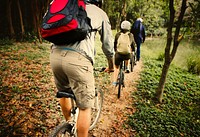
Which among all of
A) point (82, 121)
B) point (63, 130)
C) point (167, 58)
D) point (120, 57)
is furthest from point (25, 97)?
point (167, 58)

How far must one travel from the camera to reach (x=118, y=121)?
414 cm

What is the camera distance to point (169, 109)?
511 centimetres

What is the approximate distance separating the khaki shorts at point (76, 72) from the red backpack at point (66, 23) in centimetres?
15

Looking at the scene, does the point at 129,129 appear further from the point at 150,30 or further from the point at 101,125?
the point at 150,30

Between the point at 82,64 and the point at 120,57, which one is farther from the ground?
the point at 82,64

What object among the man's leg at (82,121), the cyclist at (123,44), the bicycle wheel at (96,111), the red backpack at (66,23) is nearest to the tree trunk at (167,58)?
the cyclist at (123,44)

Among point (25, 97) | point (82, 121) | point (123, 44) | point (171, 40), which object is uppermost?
point (171, 40)

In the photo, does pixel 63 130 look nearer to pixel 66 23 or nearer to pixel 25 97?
pixel 66 23

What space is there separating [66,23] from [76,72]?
521 mm

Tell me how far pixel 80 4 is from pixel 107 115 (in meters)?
3.09

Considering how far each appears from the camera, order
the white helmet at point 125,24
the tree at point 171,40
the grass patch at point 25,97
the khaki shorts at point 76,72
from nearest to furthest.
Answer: the khaki shorts at point 76,72
the grass patch at point 25,97
the tree at point 171,40
the white helmet at point 125,24

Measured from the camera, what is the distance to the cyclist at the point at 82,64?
1865 mm

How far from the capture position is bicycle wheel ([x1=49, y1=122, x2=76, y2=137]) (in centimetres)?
204

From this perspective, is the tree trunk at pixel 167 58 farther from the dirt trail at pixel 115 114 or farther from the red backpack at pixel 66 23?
the red backpack at pixel 66 23
